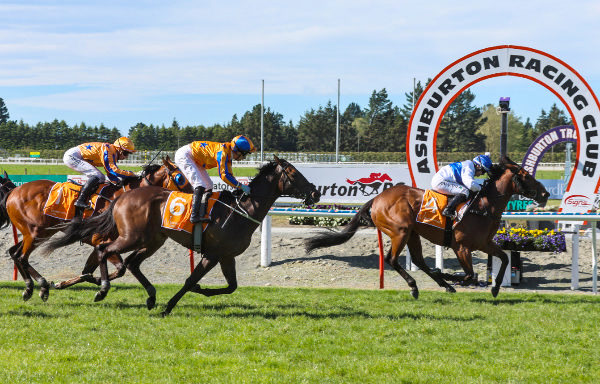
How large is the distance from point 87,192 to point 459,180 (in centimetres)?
406

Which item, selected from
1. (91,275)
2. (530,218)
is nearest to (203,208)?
(91,275)

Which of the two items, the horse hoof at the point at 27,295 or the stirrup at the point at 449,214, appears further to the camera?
the stirrup at the point at 449,214

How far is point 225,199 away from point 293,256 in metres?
3.99

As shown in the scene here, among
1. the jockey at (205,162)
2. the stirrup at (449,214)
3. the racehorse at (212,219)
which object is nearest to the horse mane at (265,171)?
the racehorse at (212,219)

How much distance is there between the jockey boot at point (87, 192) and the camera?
7.05m

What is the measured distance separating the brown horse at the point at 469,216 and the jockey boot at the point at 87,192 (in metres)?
3.09

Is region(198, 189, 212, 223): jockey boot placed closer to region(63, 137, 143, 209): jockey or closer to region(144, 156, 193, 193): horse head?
region(144, 156, 193, 193): horse head

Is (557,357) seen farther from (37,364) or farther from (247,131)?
(247,131)

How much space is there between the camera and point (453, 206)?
680 centimetres

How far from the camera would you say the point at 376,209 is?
7.20 meters

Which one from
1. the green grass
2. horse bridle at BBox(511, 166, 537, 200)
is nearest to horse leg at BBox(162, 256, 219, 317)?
the green grass

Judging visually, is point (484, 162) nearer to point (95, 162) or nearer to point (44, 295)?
point (95, 162)

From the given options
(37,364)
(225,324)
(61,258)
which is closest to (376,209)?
(225,324)

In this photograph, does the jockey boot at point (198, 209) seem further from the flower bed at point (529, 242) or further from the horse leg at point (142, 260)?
the flower bed at point (529, 242)
